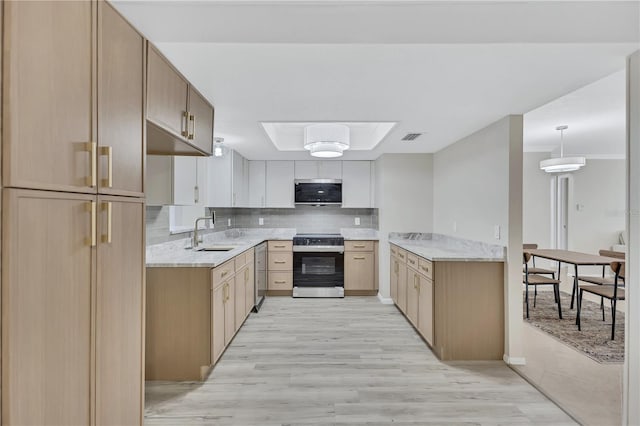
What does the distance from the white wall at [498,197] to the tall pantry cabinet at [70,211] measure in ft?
9.34

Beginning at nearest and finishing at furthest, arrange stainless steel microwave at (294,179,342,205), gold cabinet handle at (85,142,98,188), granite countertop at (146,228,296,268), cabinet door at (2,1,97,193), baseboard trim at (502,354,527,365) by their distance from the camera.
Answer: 1. cabinet door at (2,1,97,193)
2. gold cabinet handle at (85,142,98,188)
3. granite countertop at (146,228,296,268)
4. baseboard trim at (502,354,527,365)
5. stainless steel microwave at (294,179,342,205)

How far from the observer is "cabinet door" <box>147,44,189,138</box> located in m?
1.54

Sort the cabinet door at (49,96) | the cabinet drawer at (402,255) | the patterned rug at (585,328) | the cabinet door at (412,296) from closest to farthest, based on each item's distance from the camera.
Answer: the cabinet door at (49,96)
the patterned rug at (585,328)
the cabinet door at (412,296)
the cabinet drawer at (402,255)

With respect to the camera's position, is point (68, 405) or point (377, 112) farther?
point (377, 112)

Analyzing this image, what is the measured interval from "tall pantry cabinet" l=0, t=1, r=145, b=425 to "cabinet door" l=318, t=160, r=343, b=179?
4267 mm

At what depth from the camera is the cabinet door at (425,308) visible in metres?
3.15

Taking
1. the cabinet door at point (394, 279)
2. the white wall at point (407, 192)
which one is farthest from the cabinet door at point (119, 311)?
the white wall at point (407, 192)

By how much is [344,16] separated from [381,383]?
96.3 inches

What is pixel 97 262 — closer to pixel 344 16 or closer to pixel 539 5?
pixel 344 16

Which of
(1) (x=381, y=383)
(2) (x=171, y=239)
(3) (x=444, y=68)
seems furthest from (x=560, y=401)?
(2) (x=171, y=239)

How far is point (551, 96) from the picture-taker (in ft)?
8.32

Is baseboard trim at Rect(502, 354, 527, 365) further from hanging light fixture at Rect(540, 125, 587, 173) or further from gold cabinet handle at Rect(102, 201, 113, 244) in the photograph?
gold cabinet handle at Rect(102, 201, 113, 244)

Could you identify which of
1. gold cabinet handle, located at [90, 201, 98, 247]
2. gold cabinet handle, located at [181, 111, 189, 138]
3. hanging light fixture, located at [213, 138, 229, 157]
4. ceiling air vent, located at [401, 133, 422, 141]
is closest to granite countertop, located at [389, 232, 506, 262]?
ceiling air vent, located at [401, 133, 422, 141]

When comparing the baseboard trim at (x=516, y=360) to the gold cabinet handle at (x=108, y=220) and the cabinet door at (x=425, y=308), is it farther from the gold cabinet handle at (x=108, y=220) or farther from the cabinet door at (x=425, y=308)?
the gold cabinet handle at (x=108, y=220)
